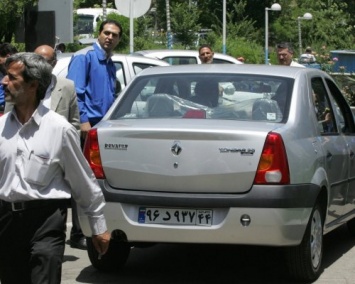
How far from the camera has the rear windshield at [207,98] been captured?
7.52 m

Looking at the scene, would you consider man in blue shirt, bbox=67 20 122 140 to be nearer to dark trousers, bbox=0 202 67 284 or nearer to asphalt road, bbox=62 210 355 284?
asphalt road, bbox=62 210 355 284

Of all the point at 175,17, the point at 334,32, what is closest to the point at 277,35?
the point at 334,32

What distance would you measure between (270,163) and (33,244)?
2487mm

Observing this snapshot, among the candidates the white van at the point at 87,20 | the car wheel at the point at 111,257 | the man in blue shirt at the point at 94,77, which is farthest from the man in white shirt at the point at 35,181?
the white van at the point at 87,20

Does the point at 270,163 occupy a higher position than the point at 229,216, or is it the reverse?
the point at 270,163

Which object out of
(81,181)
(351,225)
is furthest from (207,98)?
(81,181)

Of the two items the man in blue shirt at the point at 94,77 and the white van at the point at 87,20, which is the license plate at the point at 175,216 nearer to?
the man in blue shirt at the point at 94,77

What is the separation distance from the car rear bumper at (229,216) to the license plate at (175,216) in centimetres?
3

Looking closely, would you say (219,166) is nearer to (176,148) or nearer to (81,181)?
(176,148)

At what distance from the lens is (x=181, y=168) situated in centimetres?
696

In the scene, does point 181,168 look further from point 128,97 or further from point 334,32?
point 334,32

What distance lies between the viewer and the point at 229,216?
271 inches

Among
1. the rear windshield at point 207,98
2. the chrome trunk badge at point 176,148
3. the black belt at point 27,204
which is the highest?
the rear windshield at point 207,98

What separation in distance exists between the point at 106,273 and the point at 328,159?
194 cm
